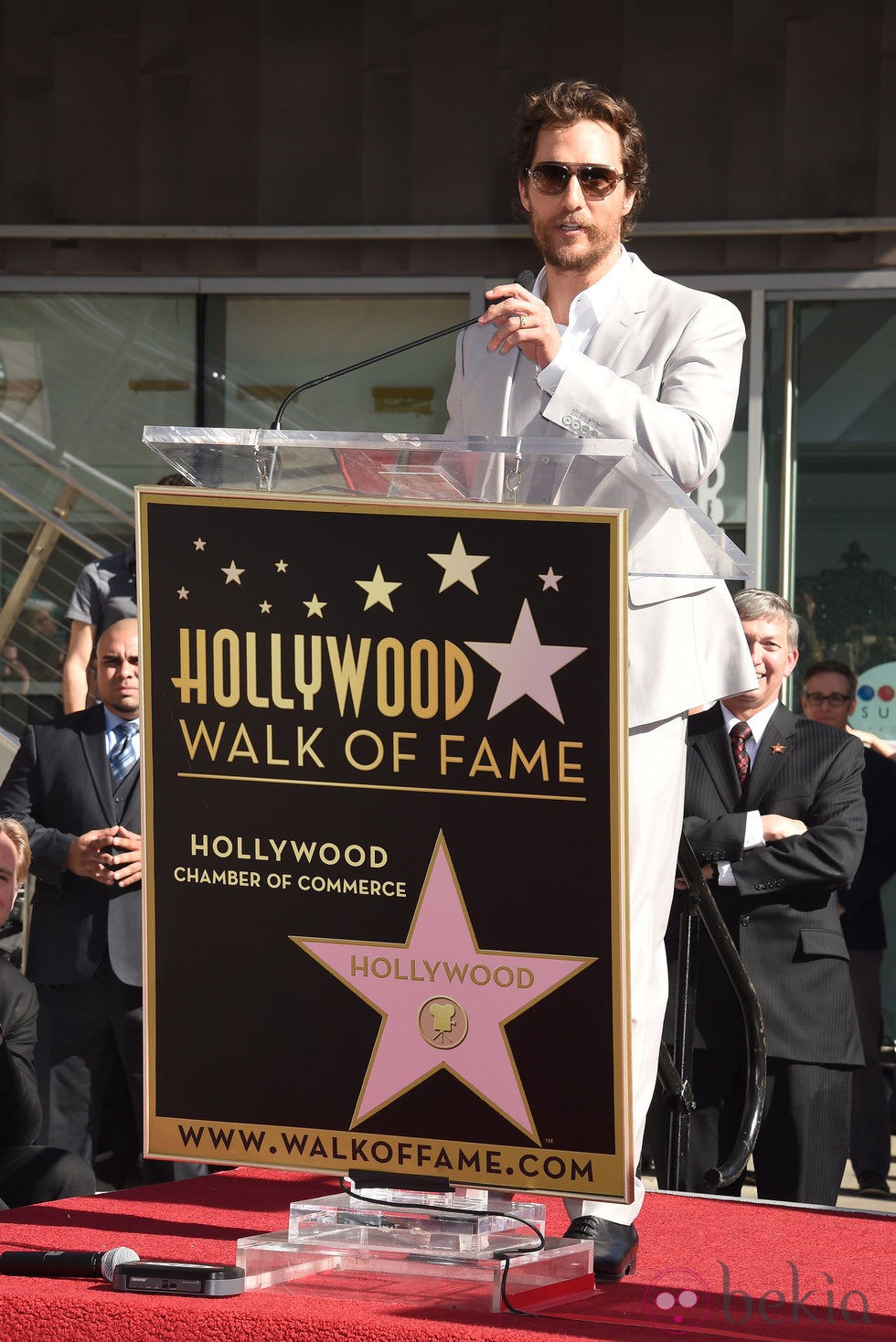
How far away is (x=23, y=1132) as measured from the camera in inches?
153

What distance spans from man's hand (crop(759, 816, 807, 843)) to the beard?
1.90 m

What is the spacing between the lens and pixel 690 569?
2467mm

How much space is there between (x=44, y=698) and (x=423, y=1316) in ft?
18.9

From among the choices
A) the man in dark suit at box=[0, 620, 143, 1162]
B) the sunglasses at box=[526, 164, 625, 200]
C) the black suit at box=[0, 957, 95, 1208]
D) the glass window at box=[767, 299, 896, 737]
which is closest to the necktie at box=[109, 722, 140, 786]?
the man in dark suit at box=[0, 620, 143, 1162]

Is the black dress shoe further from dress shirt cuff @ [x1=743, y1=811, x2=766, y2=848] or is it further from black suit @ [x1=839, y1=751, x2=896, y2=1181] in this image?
black suit @ [x1=839, y1=751, x2=896, y2=1181]

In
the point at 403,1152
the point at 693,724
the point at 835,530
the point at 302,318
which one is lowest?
the point at 403,1152

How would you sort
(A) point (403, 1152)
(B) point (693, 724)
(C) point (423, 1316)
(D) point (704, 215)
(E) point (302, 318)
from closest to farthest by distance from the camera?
(C) point (423, 1316) → (A) point (403, 1152) → (B) point (693, 724) → (D) point (704, 215) → (E) point (302, 318)

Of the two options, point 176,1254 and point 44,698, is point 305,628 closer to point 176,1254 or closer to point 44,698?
point 176,1254

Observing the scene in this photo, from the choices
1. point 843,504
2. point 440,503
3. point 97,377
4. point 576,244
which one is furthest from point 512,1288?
point 97,377

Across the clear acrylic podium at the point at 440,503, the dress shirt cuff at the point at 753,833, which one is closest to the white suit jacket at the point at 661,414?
the clear acrylic podium at the point at 440,503

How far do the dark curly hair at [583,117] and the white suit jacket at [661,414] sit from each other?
18cm

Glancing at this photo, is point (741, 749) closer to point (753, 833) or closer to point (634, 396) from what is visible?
point (753, 833)

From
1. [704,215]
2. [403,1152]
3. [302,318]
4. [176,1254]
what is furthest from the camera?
[302,318]

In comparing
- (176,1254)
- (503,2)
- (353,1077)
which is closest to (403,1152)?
(353,1077)
